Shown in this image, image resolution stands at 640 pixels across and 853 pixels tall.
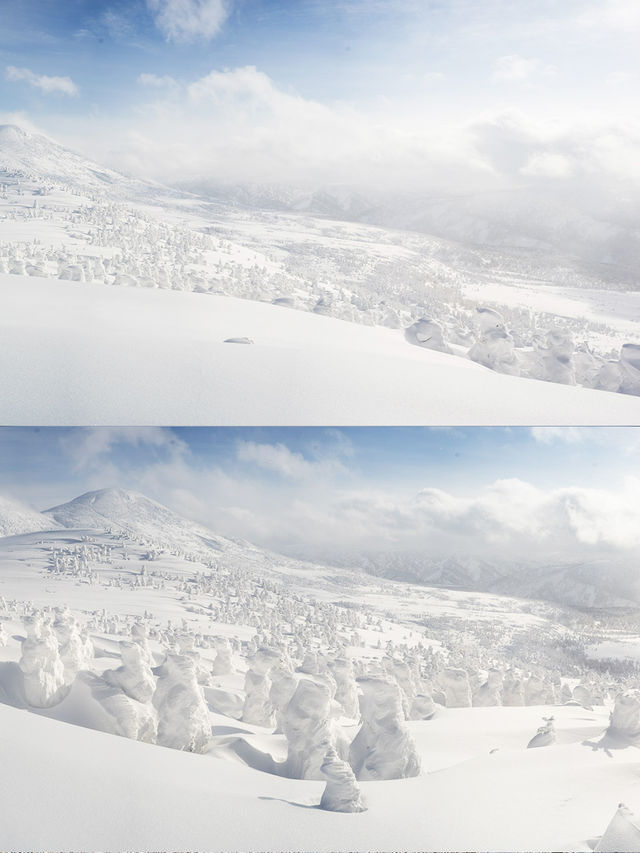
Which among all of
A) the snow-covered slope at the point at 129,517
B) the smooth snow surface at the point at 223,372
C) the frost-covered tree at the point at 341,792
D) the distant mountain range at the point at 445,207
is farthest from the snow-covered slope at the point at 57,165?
the frost-covered tree at the point at 341,792

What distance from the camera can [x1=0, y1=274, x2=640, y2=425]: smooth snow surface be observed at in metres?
2.00

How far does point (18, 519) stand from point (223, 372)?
69 centimetres

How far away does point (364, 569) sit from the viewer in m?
2.15

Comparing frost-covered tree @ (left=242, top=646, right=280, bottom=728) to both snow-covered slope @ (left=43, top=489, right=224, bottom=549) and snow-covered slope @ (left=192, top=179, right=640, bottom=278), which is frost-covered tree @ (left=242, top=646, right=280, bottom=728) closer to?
snow-covered slope @ (left=43, top=489, right=224, bottom=549)

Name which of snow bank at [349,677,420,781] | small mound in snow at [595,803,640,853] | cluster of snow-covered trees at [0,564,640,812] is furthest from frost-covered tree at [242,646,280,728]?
small mound in snow at [595,803,640,853]

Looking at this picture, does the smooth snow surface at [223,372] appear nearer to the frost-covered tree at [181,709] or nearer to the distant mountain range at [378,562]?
the distant mountain range at [378,562]

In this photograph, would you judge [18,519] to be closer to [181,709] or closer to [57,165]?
[181,709]

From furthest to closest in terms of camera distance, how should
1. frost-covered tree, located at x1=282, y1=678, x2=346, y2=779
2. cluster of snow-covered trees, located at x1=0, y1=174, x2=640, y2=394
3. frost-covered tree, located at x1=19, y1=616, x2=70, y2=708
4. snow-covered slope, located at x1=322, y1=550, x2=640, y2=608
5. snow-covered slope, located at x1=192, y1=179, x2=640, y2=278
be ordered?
1. snow-covered slope, located at x1=192, y1=179, x2=640, y2=278
2. cluster of snow-covered trees, located at x1=0, y1=174, x2=640, y2=394
3. snow-covered slope, located at x1=322, y1=550, x2=640, y2=608
4. frost-covered tree, located at x1=19, y1=616, x2=70, y2=708
5. frost-covered tree, located at x1=282, y1=678, x2=346, y2=779

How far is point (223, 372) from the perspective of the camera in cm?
209

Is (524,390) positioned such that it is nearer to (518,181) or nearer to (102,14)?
(518,181)

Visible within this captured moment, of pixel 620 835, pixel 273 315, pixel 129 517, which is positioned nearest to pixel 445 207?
pixel 273 315

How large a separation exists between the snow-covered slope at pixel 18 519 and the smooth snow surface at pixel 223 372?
24 centimetres

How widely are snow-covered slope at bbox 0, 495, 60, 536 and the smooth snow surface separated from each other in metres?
0.24

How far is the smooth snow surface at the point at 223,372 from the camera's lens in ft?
6.55
